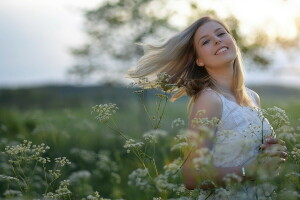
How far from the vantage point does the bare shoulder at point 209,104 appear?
159 inches

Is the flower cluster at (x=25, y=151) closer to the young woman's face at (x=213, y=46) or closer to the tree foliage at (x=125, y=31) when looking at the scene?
the young woman's face at (x=213, y=46)

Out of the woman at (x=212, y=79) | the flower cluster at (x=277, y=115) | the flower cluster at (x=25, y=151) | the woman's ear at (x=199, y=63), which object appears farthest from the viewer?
the woman's ear at (x=199, y=63)

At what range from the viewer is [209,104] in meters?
4.07

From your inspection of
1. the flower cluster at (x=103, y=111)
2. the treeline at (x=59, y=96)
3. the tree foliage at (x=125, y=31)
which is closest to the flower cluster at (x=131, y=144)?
the flower cluster at (x=103, y=111)

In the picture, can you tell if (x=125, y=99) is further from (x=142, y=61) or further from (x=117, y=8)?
(x=142, y=61)

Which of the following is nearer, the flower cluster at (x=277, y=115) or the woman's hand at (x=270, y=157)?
the woman's hand at (x=270, y=157)

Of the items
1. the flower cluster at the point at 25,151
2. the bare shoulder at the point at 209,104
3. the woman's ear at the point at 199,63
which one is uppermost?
the woman's ear at the point at 199,63

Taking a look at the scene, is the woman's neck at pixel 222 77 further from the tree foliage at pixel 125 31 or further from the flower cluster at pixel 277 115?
the tree foliage at pixel 125 31

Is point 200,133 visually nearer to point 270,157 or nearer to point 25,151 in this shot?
point 270,157

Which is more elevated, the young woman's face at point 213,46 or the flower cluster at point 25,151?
the young woman's face at point 213,46

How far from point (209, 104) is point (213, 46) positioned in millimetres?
695

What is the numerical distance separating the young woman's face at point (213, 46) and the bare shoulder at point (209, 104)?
422 mm

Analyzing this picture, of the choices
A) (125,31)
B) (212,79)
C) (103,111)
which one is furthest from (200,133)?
(125,31)

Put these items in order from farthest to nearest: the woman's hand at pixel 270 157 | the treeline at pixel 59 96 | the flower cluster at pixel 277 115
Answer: the treeline at pixel 59 96 < the flower cluster at pixel 277 115 < the woman's hand at pixel 270 157
